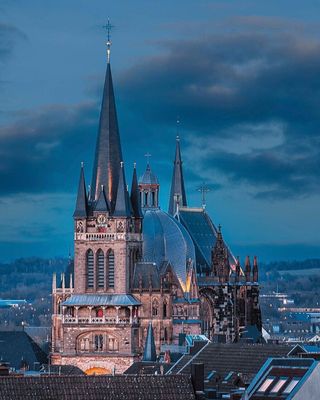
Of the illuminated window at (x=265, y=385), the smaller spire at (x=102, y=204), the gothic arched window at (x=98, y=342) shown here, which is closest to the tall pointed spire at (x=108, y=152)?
the smaller spire at (x=102, y=204)

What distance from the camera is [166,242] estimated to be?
191m

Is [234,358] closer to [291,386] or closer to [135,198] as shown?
[291,386]

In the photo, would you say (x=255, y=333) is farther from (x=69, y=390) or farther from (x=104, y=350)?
(x=69, y=390)

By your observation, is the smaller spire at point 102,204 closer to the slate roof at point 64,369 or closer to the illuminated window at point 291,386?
the slate roof at point 64,369

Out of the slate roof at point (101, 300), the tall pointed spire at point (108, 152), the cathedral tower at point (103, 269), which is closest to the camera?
the cathedral tower at point (103, 269)

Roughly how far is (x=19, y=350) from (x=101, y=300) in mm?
11196

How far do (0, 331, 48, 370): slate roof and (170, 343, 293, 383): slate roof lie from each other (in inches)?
1993

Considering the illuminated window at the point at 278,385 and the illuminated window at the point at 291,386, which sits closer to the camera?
Result: the illuminated window at the point at 291,386

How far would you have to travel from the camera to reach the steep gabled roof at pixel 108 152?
179750mm

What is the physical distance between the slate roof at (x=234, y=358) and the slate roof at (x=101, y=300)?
4632 cm

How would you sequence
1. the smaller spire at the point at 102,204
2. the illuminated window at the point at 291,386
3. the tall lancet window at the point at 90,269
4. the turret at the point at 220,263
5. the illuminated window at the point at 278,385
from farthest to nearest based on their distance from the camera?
the turret at the point at 220,263
the tall lancet window at the point at 90,269
the smaller spire at the point at 102,204
the illuminated window at the point at 278,385
the illuminated window at the point at 291,386

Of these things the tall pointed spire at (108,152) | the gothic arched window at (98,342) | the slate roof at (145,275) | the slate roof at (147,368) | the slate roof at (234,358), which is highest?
the tall pointed spire at (108,152)

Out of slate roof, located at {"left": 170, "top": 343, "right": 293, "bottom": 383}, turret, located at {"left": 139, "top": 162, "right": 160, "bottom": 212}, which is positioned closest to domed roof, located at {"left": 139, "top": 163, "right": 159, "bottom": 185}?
turret, located at {"left": 139, "top": 162, "right": 160, "bottom": 212}

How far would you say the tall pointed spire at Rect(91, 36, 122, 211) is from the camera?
17975 centimetres
